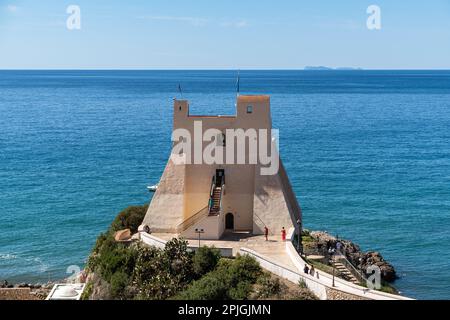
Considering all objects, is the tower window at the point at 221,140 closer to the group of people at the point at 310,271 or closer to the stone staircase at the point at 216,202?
the stone staircase at the point at 216,202

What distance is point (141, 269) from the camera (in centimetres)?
3175

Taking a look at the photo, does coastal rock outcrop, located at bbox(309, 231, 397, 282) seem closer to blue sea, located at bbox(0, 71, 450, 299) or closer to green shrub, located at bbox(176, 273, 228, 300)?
blue sea, located at bbox(0, 71, 450, 299)

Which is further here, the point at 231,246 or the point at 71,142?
the point at 71,142

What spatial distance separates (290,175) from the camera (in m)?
69.6

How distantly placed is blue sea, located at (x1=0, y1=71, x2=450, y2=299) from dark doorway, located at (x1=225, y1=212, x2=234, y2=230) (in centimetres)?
1201

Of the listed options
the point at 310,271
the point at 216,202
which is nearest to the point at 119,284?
the point at 216,202

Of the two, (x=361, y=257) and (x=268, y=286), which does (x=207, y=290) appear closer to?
(x=268, y=286)

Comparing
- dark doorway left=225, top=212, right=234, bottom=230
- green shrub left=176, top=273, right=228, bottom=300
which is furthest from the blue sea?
green shrub left=176, top=273, right=228, bottom=300

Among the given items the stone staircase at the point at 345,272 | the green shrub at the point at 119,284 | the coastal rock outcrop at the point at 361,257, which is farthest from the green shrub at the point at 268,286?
the coastal rock outcrop at the point at 361,257

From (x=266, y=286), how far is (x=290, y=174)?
40.7 meters

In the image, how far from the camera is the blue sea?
49344mm
